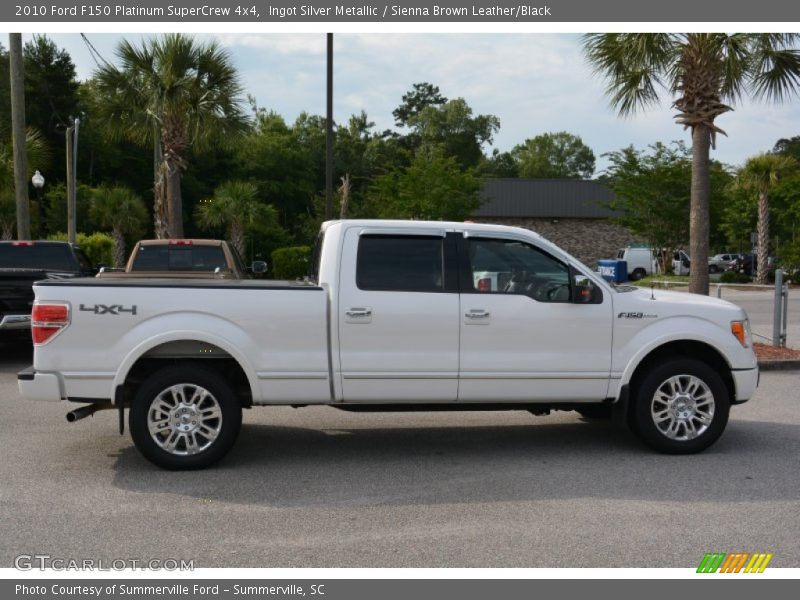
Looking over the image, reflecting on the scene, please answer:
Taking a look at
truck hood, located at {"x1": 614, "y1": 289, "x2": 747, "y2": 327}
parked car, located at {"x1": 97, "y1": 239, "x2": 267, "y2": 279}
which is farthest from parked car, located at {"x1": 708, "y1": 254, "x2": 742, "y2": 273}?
truck hood, located at {"x1": 614, "y1": 289, "x2": 747, "y2": 327}

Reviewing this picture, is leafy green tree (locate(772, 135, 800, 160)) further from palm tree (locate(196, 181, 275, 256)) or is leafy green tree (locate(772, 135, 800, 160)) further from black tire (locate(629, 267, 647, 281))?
palm tree (locate(196, 181, 275, 256))

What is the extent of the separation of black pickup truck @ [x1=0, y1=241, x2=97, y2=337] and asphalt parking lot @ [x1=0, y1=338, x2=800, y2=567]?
3359mm

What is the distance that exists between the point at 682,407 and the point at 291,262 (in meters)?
25.0

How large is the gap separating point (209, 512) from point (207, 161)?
4889 cm

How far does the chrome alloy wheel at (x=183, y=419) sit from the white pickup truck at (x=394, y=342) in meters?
0.01

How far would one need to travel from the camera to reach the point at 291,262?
31.5 m

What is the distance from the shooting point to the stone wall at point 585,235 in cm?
5181

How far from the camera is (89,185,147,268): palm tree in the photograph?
39.2 metres

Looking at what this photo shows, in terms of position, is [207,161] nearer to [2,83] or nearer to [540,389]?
[2,83]

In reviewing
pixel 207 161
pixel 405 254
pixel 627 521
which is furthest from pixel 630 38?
pixel 207 161

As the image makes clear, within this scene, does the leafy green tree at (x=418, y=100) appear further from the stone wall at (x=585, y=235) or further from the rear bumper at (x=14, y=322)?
the rear bumper at (x=14, y=322)

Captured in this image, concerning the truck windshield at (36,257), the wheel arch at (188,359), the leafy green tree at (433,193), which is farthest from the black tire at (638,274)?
the wheel arch at (188,359)

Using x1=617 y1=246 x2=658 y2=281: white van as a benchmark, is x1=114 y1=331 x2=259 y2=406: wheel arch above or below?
below

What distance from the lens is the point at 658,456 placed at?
24.3 ft
